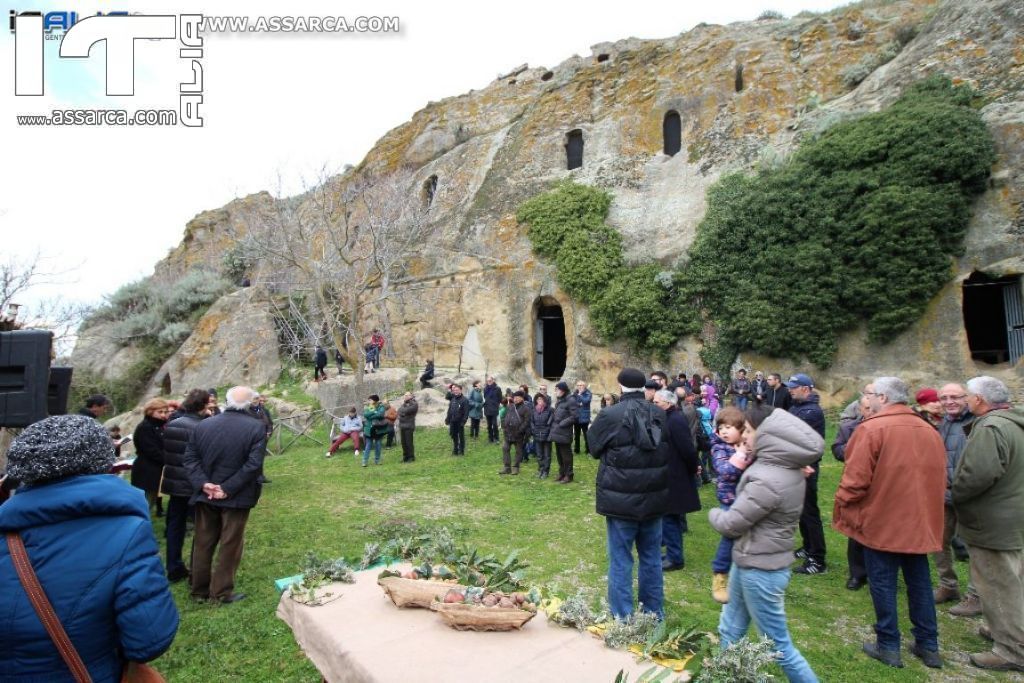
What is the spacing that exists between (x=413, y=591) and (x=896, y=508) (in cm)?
354

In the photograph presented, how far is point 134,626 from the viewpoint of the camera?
81.8 inches

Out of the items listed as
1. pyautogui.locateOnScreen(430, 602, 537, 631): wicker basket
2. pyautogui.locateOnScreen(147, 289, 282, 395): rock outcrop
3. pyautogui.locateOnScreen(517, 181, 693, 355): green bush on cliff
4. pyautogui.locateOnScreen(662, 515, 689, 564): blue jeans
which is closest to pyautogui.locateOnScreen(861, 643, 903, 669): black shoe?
pyautogui.locateOnScreen(662, 515, 689, 564): blue jeans

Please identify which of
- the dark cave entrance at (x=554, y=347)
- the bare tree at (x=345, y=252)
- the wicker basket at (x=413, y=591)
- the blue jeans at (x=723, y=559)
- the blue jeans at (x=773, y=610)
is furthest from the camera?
the dark cave entrance at (x=554, y=347)

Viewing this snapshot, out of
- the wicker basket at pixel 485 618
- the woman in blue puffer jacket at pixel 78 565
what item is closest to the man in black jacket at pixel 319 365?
the wicker basket at pixel 485 618

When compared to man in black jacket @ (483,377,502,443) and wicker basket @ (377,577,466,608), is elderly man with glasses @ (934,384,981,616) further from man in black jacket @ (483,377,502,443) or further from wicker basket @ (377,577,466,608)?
Result: man in black jacket @ (483,377,502,443)

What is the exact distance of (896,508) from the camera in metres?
3.98

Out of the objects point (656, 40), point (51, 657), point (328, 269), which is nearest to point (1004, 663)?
point (51, 657)

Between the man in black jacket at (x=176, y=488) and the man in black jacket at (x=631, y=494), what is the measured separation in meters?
4.23

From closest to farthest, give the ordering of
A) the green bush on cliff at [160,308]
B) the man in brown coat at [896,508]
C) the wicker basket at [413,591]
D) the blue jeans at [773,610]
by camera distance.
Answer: the blue jeans at [773,610] < the wicker basket at [413,591] < the man in brown coat at [896,508] < the green bush on cliff at [160,308]

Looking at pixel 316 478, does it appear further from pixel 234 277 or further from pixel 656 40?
pixel 234 277

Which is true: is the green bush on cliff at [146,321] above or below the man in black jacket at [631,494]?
above

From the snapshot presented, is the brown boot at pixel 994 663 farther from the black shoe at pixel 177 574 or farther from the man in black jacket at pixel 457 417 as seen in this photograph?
the man in black jacket at pixel 457 417

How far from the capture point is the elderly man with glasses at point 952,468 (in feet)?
15.9

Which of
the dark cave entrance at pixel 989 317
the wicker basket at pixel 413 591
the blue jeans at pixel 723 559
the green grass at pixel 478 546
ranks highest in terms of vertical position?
the dark cave entrance at pixel 989 317
